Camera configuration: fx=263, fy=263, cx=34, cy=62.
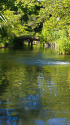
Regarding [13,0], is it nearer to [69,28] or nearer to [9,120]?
[69,28]

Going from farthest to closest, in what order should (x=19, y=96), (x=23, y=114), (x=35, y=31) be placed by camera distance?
(x=35, y=31) < (x=19, y=96) < (x=23, y=114)

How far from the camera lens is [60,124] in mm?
7281

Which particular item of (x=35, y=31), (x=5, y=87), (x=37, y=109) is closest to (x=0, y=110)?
(x=37, y=109)

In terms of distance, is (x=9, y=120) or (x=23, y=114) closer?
(x=9, y=120)

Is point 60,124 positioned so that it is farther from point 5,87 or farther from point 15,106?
point 5,87

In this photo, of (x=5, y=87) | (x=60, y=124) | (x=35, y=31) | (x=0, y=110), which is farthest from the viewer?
(x=35, y=31)

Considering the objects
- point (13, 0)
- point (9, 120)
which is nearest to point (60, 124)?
point (9, 120)

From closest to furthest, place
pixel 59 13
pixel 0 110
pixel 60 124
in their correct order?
pixel 60 124 → pixel 0 110 → pixel 59 13

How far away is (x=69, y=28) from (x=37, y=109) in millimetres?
28537

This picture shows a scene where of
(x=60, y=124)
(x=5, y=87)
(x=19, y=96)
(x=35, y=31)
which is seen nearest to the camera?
(x=60, y=124)

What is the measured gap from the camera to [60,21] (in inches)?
1425

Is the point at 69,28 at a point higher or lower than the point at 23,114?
lower

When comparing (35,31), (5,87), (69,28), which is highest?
(5,87)

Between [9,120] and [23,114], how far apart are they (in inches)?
25.9
